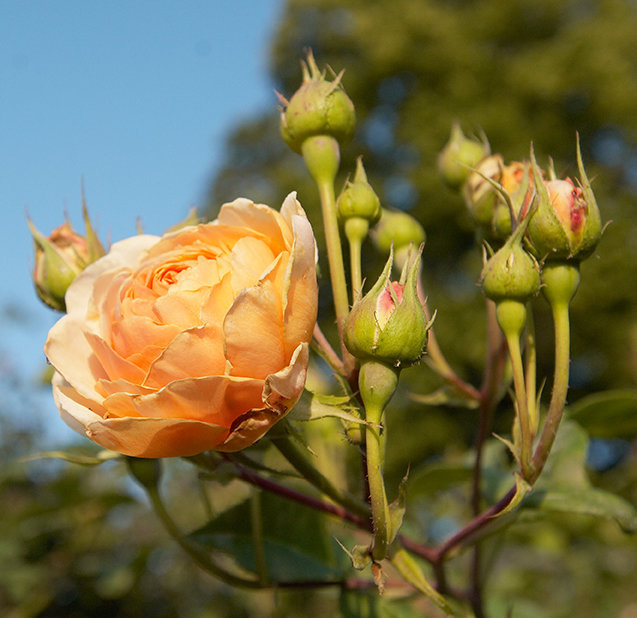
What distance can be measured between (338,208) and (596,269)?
35.0 feet

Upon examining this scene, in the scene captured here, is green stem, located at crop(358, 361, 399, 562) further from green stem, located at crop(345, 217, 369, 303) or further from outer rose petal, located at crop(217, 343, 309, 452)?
green stem, located at crop(345, 217, 369, 303)

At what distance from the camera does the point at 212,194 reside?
53.1 ft

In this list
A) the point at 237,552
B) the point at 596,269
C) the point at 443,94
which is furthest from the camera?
the point at 443,94

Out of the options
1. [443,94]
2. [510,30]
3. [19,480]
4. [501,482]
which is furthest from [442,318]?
[501,482]

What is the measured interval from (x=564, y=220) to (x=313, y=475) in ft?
1.24

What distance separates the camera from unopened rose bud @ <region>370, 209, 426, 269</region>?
1.05m

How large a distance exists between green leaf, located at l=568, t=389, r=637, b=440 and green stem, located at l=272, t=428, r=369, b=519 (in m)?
0.54

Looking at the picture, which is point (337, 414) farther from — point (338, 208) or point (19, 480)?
point (19, 480)

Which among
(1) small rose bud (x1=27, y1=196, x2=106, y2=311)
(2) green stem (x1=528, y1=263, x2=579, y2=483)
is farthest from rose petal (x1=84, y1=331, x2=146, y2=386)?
(2) green stem (x1=528, y1=263, x2=579, y2=483)

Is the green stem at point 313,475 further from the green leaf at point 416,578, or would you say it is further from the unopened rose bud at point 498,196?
the unopened rose bud at point 498,196

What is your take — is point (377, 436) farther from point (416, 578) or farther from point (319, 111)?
point (319, 111)

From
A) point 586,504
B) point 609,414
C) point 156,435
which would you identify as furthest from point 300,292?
point 609,414

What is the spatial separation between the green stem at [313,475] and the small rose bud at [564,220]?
33 cm

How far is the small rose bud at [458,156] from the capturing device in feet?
3.70
